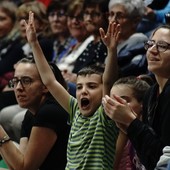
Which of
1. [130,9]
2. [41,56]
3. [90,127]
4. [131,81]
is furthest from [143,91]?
[130,9]

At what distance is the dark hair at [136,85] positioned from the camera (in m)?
3.98

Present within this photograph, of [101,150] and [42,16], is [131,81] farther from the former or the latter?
[42,16]

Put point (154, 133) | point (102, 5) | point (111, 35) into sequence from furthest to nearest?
point (102, 5)
point (111, 35)
point (154, 133)

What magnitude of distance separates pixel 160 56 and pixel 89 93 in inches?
21.2

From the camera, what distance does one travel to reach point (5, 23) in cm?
723

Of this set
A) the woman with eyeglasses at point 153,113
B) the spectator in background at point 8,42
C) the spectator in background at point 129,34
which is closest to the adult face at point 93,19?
the spectator in background at point 129,34

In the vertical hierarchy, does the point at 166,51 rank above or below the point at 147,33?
above

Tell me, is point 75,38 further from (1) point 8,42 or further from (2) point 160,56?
(2) point 160,56

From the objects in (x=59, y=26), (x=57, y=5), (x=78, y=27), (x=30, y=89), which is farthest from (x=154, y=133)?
(x=57, y=5)

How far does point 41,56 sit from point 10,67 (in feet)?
8.14

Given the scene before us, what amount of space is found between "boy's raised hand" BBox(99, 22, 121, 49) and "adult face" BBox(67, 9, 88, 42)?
2.28m

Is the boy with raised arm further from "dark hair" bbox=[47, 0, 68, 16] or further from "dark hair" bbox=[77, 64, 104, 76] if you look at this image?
"dark hair" bbox=[47, 0, 68, 16]

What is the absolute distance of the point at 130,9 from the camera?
18.0 feet

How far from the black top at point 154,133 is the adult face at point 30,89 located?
3.59 ft
